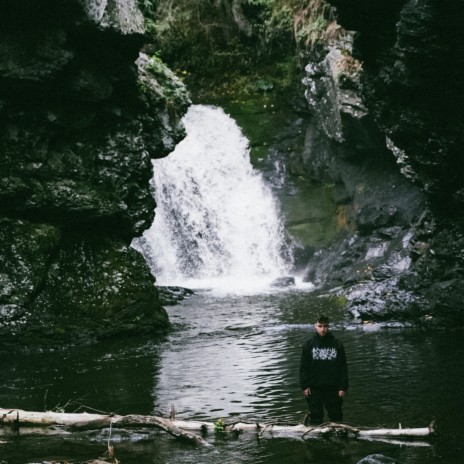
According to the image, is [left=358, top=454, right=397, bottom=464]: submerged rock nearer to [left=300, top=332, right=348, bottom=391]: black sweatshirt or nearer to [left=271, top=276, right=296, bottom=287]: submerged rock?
[left=300, top=332, right=348, bottom=391]: black sweatshirt

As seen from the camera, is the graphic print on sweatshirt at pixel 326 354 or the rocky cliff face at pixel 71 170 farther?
the rocky cliff face at pixel 71 170

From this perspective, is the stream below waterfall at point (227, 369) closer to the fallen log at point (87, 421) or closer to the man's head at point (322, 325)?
the fallen log at point (87, 421)

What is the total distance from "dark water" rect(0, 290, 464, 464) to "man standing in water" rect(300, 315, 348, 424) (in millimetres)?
535

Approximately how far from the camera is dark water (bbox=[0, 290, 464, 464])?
28.5 ft

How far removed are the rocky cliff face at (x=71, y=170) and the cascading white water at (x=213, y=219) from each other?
25.5 ft

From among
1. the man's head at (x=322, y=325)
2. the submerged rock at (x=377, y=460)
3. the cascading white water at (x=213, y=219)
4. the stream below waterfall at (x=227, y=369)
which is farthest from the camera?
the cascading white water at (x=213, y=219)

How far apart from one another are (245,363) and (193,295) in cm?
929

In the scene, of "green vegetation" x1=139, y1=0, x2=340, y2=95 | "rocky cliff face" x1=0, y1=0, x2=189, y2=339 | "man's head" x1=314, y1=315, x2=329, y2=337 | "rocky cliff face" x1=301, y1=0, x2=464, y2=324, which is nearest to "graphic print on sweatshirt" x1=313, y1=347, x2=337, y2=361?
"man's head" x1=314, y1=315, x2=329, y2=337

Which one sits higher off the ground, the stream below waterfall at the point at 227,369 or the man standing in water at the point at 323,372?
the man standing in water at the point at 323,372

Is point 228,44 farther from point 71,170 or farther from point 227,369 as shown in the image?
point 227,369

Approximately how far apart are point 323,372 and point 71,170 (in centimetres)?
1051

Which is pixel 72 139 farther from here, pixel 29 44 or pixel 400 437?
pixel 400 437

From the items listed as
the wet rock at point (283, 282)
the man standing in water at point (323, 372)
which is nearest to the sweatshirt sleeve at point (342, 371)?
the man standing in water at point (323, 372)

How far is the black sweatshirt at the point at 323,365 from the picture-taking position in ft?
29.7
